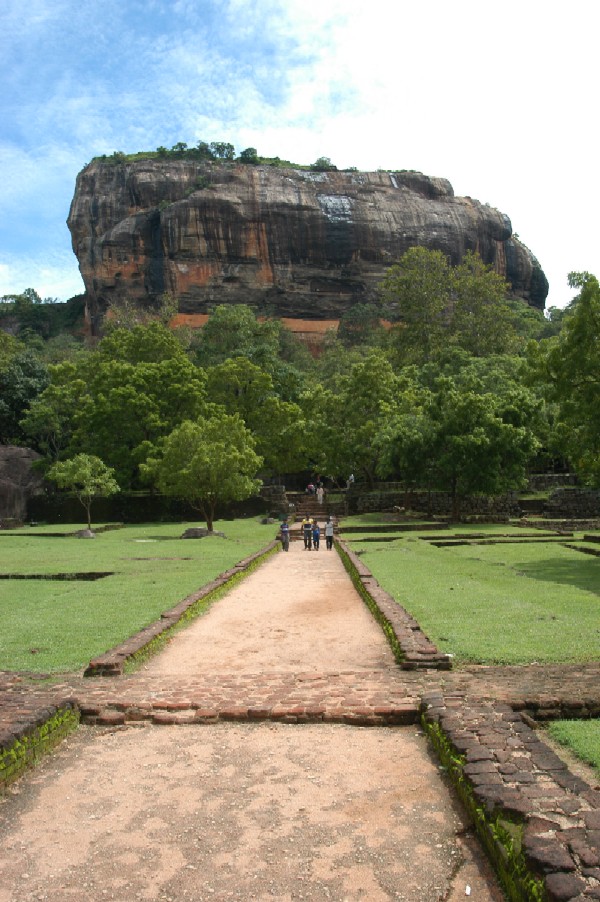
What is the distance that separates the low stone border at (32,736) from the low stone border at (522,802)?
9.62 ft

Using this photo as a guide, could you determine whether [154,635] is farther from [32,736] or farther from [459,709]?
[459,709]

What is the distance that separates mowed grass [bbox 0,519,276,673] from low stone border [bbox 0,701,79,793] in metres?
1.60

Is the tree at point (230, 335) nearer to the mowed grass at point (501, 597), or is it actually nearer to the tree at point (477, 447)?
the tree at point (477, 447)

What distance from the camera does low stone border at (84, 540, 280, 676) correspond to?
22.4ft

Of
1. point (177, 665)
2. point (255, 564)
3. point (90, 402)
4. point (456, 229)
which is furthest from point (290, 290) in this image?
point (177, 665)

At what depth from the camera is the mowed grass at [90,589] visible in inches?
312

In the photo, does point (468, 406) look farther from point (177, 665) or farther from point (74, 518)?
point (177, 665)

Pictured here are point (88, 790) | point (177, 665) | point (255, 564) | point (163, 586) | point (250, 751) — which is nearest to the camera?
point (88, 790)

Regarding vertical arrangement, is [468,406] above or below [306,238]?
below

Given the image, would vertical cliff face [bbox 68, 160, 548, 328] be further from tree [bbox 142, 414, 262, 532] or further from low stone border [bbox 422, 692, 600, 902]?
low stone border [bbox 422, 692, 600, 902]

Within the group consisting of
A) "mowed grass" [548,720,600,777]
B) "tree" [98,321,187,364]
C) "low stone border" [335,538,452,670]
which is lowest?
"mowed grass" [548,720,600,777]

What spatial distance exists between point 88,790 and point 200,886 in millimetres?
1471

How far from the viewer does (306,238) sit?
7519 centimetres

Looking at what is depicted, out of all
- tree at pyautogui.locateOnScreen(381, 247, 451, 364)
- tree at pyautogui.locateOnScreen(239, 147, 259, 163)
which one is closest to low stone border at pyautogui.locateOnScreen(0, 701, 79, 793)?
tree at pyautogui.locateOnScreen(381, 247, 451, 364)
